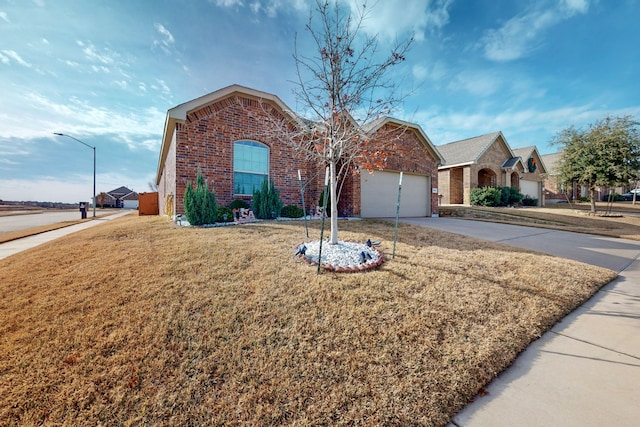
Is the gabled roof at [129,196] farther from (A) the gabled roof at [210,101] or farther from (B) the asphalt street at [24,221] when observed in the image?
(A) the gabled roof at [210,101]

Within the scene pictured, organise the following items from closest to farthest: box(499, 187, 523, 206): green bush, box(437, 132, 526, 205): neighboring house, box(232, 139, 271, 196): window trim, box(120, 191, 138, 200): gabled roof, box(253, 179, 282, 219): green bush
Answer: box(253, 179, 282, 219): green bush
box(232, 139, 271, 196): window trim
box(437, 132, 526, 205): neighboring house
box(499, 187, 523, 206): green bush
box(120, 191, 138, 200): gabled roof

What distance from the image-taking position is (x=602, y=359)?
2.57m

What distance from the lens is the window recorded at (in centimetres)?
972

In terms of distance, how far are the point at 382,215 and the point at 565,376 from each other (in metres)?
9.62

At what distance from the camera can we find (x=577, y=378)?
233cm

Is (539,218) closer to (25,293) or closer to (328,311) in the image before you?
(328,311)

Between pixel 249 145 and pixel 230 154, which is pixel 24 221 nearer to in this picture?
pixel 230 154

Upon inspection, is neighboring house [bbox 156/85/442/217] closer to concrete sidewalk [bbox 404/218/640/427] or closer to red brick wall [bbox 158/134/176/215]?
red brick wall [bbox 158/134/176/215]

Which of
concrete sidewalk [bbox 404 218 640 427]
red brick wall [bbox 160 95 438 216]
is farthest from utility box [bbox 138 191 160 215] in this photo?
concrete sidewalk [bbox 404 218 640 427]

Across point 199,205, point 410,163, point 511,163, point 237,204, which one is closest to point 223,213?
point 237,204

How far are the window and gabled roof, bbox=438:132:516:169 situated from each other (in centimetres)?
1566

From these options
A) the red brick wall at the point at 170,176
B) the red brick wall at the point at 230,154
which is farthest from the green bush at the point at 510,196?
the red brick wall at the point at 170,176

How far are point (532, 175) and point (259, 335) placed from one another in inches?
1142

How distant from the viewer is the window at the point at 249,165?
972cm
